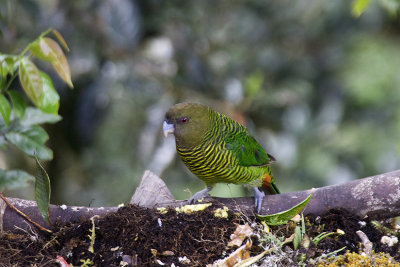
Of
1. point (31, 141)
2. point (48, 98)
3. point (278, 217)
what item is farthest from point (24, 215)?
point (278, 217)

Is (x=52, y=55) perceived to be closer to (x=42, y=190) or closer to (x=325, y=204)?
(x=42, y=190)

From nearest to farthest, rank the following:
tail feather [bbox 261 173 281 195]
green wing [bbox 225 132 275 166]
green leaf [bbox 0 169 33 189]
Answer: green leaf [bbox 0 169 33 189], green wing [bbox 225 132 275 166], tail feather [bbox 261 173 281 195]

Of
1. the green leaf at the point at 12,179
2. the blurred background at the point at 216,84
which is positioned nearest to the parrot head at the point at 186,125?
the green leaf at the point at 12,179

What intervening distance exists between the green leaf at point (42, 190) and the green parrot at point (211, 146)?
36.3 inches

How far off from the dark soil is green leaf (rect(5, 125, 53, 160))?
0.39 metres

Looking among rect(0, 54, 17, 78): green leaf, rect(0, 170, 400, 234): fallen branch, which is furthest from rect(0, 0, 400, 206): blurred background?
rect(0, 170, 400, 234): fallen branch

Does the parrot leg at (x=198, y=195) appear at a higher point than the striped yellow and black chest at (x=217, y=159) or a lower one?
lower

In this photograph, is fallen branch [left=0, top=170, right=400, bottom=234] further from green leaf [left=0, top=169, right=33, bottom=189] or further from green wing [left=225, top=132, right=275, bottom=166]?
green wing [left=225, top=132, right=275, bottom=166]

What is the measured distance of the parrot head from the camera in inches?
123

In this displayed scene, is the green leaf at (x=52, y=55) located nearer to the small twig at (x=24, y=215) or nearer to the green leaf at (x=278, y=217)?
the small twig at (x=24, y=215)

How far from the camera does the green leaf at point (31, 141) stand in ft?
8.67

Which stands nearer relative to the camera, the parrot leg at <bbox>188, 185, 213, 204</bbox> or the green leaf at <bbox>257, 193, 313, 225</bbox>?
the green leaf at <bbox>257, 193, 313, 225</bbox>

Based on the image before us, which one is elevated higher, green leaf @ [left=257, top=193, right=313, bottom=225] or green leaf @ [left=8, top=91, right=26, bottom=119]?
green leaf @ [left=8, top=91, right=26, bottom=119]

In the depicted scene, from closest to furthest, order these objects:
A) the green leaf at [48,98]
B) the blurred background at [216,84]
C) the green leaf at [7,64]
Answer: the green leaf at [7,64] < the green leaf at [48,98] < the blurred background at [216,84]
